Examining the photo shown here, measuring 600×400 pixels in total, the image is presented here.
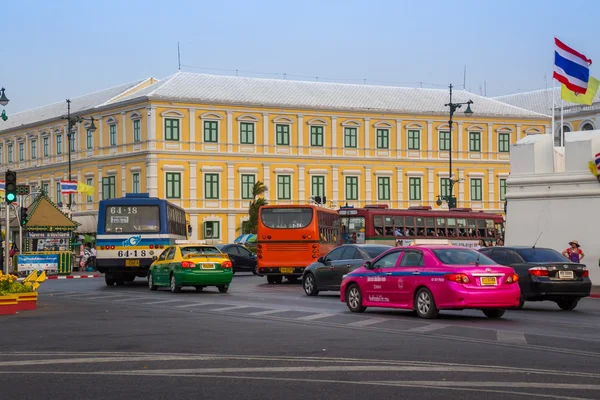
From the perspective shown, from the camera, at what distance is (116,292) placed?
118ft

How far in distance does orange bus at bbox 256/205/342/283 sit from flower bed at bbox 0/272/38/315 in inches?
663

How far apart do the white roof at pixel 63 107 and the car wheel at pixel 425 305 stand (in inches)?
2801

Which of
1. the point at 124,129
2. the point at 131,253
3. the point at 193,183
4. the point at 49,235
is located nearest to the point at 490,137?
the point at 193,183

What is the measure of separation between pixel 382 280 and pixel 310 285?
30.2 feet

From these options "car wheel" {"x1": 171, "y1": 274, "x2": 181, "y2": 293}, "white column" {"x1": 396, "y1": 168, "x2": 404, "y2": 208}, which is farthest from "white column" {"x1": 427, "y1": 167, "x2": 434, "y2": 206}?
"car wheel" {"x1": 171, "y1": 274, "x2": 181, "y2": 293}

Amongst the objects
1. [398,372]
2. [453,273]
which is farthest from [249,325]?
[398,372]

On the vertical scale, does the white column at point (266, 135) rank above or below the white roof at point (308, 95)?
below

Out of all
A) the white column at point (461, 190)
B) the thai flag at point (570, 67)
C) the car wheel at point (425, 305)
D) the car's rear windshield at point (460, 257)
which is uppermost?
the thai flag at point (570, 67)

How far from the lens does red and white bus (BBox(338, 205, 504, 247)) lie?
57594mm

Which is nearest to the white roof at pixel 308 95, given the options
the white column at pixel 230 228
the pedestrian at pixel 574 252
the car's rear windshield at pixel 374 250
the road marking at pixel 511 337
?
the white column at pixel 230 228

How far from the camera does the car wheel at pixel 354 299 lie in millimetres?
24016

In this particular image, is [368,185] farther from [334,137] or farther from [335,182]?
[334,137]

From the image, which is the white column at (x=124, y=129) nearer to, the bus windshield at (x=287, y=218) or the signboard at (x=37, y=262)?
the signboard at (x=37, y=262)

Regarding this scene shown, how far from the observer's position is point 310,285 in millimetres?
32344
